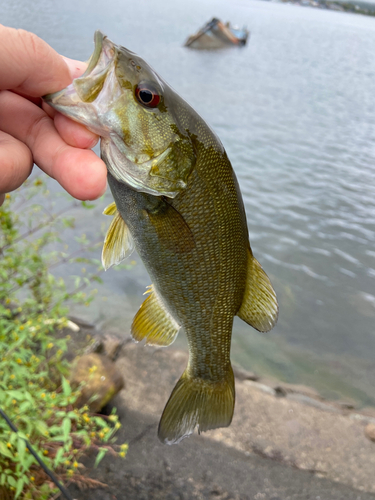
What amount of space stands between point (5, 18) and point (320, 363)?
17902 mm

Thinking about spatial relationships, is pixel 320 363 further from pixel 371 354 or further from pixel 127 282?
pixel 127 282

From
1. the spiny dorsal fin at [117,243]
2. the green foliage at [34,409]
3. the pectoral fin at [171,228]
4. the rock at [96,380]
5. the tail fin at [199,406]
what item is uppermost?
the pectoral fin at [171,228]

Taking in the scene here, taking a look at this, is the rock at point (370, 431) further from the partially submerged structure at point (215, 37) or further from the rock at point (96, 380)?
the partially submerged structure at point (215, 37)

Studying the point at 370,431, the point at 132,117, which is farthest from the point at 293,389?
the point at 132,117

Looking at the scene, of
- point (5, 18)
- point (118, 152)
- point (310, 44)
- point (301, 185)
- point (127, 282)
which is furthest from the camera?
point (310, 44)

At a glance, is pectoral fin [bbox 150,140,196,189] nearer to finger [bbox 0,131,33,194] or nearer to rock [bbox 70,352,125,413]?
finger [bbox 0,131,33,194]

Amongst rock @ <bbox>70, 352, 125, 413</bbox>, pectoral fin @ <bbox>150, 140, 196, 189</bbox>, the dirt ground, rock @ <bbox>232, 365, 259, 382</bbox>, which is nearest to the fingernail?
pectoral fin @ <bbox>150, 140, 196, 189</bbox>

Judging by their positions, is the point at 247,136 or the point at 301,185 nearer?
the point at 301,185

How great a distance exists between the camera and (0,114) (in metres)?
1.50

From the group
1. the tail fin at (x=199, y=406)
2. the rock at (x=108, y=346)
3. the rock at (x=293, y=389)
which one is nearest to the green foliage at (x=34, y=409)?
the rock at (x=108, y=346)

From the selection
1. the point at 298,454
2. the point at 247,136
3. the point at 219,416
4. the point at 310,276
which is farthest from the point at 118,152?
the point at 247,136

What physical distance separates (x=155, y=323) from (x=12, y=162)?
913 millimetres

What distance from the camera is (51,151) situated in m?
1.40

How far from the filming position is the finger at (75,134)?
1357 mm
